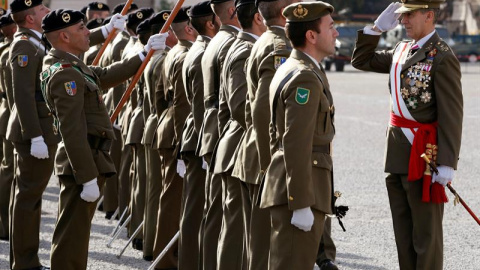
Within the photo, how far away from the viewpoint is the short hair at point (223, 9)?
6.84 metres

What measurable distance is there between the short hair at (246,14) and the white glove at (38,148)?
6.37 ft

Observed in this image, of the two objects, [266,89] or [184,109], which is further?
[184,109]

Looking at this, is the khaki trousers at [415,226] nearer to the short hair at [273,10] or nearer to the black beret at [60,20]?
the short hair at [273,10]

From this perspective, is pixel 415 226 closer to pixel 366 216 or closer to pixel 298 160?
pixel 298 160

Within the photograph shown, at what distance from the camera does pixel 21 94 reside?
7.51 m

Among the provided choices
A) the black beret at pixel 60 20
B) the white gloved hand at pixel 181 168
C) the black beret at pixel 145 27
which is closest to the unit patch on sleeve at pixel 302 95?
the black beret at pixel 60 20

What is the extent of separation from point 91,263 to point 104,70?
173 cm

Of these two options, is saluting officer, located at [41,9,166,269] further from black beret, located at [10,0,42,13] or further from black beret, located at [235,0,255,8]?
black beret, located at [10,0,42,13]

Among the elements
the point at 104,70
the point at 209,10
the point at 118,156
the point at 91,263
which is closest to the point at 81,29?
the point at 104,70

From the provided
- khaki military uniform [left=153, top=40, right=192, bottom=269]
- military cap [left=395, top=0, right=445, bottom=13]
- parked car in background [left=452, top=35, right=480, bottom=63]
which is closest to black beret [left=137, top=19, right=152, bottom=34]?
khaki military uniform [left=153, top=40, right=192, bottom=269]

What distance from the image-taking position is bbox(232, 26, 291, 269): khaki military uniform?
5.51 m

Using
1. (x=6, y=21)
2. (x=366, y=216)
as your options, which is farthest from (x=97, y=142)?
(x=366, y=216)

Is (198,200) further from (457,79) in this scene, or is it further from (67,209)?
(457,79)

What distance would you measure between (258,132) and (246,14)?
41.3 inches
